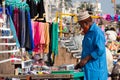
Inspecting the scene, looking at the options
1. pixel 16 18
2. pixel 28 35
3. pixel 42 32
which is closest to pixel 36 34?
pixel 42 32

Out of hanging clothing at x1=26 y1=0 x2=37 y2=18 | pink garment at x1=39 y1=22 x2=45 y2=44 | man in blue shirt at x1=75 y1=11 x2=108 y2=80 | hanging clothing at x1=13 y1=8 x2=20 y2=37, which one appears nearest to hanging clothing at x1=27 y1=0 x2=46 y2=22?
hanging clothing at x1=26 y1=0 x2=37 y2=18

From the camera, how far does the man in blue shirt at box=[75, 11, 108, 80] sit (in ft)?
19.8

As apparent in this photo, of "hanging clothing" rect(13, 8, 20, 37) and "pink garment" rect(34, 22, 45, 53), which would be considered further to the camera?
"pink garment" rect(34, 22, 45, 53)

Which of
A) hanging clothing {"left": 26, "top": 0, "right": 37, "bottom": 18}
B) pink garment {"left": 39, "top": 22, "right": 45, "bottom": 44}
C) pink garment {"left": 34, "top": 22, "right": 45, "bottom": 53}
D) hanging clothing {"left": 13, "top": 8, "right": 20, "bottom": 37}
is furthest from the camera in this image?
pink garment {"left": 39, "top": 22, "right": 45, "bottom": 44}

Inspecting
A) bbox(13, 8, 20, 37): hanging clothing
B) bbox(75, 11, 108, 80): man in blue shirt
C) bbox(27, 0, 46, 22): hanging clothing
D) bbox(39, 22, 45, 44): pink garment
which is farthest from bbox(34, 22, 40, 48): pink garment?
bbox(75, 11, 108, 80): man in blue shirt

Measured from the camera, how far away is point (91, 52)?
19.9 feet

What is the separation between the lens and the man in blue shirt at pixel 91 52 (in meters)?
6.04

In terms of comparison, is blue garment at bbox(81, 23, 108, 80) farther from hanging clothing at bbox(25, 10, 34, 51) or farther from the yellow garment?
the yellow garment

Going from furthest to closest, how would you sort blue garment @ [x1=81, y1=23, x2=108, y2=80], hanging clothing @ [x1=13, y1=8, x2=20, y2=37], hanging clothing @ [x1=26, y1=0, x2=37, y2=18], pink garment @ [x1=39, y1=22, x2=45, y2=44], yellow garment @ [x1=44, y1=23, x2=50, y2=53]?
yellow garment @ [x1=44, y1=23, x2=50, y2=53] → pink garment @ [x1=39, y1=22, x2=45, y2=44] → hanging clothing @ [x1=26, y1=0, x2=37, y2=18] → hanging clothing @ [x1=13, y1=8, x2=20, y2=37] → blue garment @ [x1=81, y1=23, x2=108, y2=80]

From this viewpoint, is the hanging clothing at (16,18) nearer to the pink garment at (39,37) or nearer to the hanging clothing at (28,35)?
the hanging clothing at (28,35)

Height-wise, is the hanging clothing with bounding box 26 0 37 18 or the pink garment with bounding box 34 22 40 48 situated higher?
the hanging clothing with bounding box 26 0 37 18

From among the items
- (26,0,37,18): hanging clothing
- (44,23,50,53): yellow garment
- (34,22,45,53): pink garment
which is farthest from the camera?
(44,23,50,53): yellow garment

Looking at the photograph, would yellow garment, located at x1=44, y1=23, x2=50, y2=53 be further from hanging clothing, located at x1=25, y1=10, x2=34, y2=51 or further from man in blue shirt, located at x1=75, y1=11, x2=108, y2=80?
man in blue shirt, located at x1=75, y1=11, x2=108, y2=80

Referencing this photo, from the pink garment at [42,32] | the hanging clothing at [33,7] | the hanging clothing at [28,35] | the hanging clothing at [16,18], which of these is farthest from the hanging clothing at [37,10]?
the hanging clothing at [16,18]
